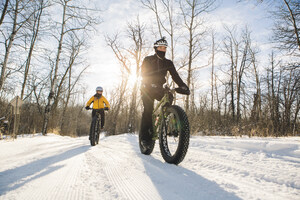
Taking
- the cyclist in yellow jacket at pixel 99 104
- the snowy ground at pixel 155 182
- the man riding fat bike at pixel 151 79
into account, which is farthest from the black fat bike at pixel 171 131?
the cyclist in yellow jacket at pixel 99 104

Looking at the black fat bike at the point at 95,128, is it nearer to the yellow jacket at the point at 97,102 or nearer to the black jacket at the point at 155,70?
the yellow jacket at the point at 97,102

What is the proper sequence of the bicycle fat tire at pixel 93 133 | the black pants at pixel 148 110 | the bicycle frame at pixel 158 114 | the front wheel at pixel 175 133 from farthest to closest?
the bicycle fat tire at pixel 93 133 → the black pants at pixel 148 110 → the bicycle frame at pixel 158 114 → the front wheel at pixel 175 133

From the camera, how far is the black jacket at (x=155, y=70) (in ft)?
9.43

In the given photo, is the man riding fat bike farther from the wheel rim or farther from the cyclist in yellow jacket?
the cyclist in yellow jacket

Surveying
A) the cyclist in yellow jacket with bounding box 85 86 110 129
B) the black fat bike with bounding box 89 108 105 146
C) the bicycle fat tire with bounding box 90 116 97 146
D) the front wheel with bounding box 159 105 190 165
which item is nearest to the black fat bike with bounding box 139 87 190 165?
the front wheel with bounding box 159 105 190 165

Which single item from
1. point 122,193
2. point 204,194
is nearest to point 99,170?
point 122,193

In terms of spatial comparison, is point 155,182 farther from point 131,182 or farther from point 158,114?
point 158,114

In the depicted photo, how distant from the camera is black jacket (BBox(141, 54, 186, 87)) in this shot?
2875mm

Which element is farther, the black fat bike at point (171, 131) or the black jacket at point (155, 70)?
the black jacket at point (155, 70)

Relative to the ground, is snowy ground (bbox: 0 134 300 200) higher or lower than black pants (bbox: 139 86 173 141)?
lower

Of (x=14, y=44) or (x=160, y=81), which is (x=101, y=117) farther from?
(x=14, y=44)

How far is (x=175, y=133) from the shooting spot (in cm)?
235

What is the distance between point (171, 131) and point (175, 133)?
0.08 m

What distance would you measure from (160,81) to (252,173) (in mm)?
1834
